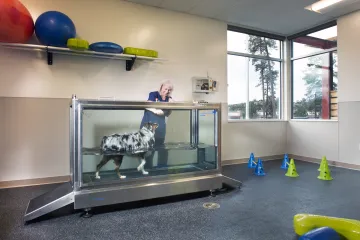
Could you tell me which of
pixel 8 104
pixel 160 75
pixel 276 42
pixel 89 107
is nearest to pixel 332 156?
pixel 276 42

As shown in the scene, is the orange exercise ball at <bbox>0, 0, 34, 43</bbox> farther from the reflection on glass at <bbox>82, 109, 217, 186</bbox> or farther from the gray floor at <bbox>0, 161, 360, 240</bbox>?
the gray floor at <bbox>0, 161, 360, 240</bbox>

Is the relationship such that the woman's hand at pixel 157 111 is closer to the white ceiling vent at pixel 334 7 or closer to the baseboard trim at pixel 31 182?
the baseboard trim at pixel 31 182

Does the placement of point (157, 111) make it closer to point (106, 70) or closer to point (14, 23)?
Result: point (106, 70)

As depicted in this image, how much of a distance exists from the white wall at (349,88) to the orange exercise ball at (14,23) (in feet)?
17.3

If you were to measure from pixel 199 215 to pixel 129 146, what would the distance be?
1030 millimetres

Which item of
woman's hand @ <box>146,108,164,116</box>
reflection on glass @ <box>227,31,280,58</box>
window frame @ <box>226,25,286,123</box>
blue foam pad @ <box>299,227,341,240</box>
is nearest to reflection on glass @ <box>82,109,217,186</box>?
woman's hand @ <box>146,108,164,116</box>

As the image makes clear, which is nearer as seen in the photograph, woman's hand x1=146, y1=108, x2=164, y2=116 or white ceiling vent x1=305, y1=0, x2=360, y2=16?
woman's hand x1=146, y1=108, x2=164, y2=116

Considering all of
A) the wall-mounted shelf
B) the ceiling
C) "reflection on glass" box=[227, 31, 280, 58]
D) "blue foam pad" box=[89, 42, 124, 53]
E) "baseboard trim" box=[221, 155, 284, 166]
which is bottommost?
"baseboard trim" box=[221, 155, 284, 166]

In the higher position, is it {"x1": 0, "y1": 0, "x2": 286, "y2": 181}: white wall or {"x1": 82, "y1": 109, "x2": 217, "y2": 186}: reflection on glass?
{"x1": 0, "y1": 0, "x2": 286, "y2": 181}: white wall

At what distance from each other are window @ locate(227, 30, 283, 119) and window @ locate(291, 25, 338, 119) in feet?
1.30

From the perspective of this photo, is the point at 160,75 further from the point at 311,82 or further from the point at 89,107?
the point at 311,82

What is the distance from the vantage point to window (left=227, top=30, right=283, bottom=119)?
517 cm

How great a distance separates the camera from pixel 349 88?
452 cm

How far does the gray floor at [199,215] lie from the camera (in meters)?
1.98
